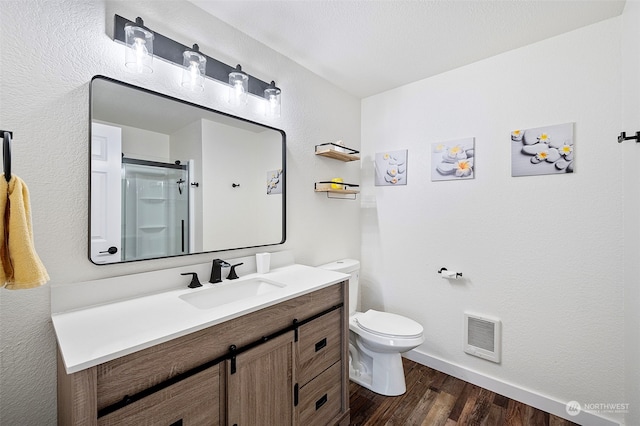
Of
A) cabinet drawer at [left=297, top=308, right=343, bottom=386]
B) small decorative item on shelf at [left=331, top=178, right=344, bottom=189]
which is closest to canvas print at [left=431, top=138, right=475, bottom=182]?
small decorative item on shelf at [left=331, top=178, right=344, bottom=189]

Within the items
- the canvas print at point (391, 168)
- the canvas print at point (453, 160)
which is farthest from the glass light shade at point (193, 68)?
the canvas print at point (453, 160)

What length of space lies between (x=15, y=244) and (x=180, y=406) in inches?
28.0

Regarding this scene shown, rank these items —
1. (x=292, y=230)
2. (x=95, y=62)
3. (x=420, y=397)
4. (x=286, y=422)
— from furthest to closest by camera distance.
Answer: (x=292, y=230)
(x=420, y=397)
(x=286, y=422)
(x=95, y=62)

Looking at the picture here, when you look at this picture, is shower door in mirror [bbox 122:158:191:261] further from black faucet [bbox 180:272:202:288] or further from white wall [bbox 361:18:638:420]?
white wall [bbox 361:18:638:420]

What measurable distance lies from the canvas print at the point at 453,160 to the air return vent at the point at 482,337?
41.8 inches

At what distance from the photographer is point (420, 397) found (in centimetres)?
193

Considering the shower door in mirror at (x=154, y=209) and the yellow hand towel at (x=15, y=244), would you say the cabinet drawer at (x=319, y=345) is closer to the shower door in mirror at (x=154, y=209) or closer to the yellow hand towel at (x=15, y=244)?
the shower door in mirror at (x=154, y=209)

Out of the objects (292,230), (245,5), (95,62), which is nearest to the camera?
(95,62)

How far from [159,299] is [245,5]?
1.58 m

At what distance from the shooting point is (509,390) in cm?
192

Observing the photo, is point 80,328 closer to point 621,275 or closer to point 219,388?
point 219,388

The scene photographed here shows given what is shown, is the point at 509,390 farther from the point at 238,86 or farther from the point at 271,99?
the point at 238,86

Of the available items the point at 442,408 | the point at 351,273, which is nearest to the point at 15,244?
the point at 351,273

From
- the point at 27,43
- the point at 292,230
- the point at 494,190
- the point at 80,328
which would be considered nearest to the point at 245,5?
the point at 27,43
